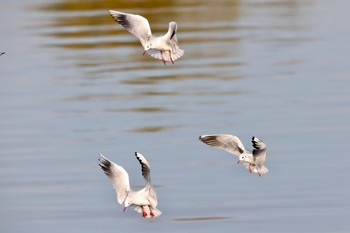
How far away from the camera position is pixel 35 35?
2395 cm

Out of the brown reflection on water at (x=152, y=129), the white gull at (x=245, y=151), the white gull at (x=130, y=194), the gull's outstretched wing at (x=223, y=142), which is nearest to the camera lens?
the white gull at (x=130, y=194)

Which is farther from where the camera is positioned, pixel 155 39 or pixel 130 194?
pixel 155 39

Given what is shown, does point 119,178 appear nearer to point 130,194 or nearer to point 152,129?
point 130,194

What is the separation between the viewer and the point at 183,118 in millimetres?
15898

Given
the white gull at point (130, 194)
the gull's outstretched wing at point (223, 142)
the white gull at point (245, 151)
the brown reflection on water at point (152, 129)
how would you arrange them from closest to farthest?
the white gull at point (130, 194), the white gull at point (245, 151), the gull's outstretched wing at point (223, 142), the brown reflection on water at point (152, 129)

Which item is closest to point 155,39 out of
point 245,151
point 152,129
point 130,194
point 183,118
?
point 245,151

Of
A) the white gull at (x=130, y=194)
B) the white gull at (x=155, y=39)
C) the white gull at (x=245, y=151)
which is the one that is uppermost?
the white gull at (x=155, y=39)

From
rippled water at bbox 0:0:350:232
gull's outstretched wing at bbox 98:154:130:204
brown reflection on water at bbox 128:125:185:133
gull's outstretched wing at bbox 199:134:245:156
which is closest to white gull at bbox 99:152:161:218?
gull's outstretched wing at bbox 98:154:130:204

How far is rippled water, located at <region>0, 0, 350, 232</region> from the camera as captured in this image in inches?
468

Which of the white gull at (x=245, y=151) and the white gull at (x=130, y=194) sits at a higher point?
the white gull at (x=245, y=151)

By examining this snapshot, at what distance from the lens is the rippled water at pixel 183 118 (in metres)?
11.9

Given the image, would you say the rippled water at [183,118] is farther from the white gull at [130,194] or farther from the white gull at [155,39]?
the white gull at [155,39]

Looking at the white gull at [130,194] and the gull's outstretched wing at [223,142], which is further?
the gull's outstretched wing at [223,142]

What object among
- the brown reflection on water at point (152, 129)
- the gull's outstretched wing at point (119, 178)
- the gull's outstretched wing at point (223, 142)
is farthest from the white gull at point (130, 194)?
the brown reflection on water at point (152, 129)
